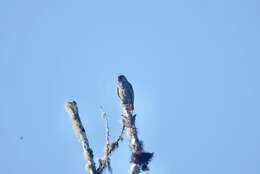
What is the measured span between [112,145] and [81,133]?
1.42 meters

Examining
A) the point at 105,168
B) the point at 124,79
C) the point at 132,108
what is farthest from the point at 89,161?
the point at 124,79

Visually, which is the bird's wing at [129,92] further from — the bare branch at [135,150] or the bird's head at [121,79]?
the bare branch at [135,150]

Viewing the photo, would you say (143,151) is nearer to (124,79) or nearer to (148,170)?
(148,170)

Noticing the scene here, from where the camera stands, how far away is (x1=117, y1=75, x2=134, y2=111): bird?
98.4 feet

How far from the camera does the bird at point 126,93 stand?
29984 millimetres

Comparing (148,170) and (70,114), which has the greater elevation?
(70,114)

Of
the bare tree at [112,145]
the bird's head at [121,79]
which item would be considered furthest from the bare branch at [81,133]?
the bird's head at [121,79]

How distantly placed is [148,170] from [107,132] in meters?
1.98

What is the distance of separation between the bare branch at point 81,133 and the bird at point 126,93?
71.1 inches

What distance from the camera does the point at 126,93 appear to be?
30.7 metres

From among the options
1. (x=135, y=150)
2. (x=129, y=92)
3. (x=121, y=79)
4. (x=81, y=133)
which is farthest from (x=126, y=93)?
(x=135, y=150)

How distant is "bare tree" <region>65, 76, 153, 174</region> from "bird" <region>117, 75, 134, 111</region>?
0.49 feet

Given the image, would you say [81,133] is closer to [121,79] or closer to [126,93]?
[126,93]

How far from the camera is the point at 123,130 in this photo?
95.1ft
